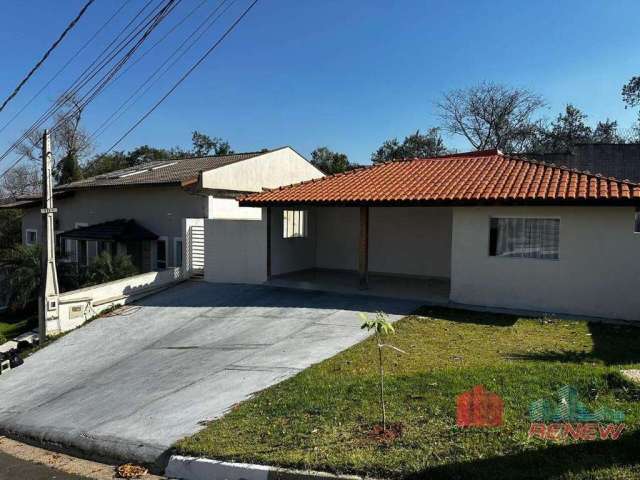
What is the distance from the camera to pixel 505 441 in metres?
4.80

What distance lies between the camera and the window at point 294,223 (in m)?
17.0

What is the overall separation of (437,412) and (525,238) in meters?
7.66

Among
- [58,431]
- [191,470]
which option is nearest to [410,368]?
[191,470]

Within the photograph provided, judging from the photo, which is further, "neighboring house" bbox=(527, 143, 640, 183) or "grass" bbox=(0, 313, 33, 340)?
"neighboring house" bbox=(527, 143, 640, 183)

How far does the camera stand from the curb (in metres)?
4.70

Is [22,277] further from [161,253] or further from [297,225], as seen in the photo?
[297,225]

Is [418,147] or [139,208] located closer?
[139,208]

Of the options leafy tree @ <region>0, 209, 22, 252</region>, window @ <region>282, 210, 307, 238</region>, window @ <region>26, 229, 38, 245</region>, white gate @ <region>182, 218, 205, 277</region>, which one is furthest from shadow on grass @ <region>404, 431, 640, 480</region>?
leafy tree @ <region>0, 209, 22, 252</region>

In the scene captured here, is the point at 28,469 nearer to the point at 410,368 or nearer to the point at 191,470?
the point at 191,470

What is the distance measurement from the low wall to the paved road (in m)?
8.17

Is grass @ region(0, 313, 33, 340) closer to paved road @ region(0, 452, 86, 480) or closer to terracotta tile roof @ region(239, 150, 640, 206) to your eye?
terracotta tile roof @ region(239, 150, 640, 206)

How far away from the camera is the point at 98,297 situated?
15156 mm

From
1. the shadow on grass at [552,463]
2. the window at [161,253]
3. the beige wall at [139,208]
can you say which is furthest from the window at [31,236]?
the shadow on grass at [552,463]

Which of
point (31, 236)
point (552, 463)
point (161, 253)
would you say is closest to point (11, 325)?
point (161, 253)
